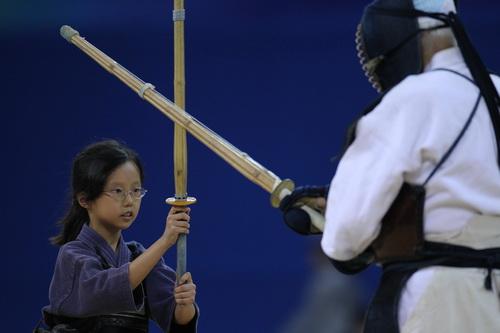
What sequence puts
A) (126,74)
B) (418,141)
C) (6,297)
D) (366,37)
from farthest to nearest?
(6,297) → (126,74) → (366,37) → (418,141)

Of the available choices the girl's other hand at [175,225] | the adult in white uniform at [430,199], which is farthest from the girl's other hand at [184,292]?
the adult in white uniform at [430,199]

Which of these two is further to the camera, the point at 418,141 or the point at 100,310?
the point at 100,310

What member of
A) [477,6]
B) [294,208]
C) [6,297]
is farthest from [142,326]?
[477,6]

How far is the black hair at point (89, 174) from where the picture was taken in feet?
10.2

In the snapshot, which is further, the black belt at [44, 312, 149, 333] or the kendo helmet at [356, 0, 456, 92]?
the black belt at [44, 312, 149, 333]

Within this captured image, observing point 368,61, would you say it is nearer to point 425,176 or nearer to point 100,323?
point 425,176

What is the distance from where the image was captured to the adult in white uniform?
2289 mm

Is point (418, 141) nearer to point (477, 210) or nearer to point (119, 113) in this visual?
point (477, 210)

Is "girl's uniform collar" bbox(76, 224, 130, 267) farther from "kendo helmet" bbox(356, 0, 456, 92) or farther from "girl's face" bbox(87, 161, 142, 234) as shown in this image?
"kendo helmet" bbox(356, 0, 456, 92)

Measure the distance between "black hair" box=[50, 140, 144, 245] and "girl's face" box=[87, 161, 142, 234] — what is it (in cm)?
2

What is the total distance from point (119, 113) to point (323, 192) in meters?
2.29

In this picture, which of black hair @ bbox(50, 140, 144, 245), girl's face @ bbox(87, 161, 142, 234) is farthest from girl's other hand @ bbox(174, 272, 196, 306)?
black hair @ bbox(50, 140, 144, 245)

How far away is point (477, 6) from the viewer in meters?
4.52

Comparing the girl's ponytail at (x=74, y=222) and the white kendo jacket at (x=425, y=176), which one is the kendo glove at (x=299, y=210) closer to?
the white kendo jacket at (x=425, y=176)
